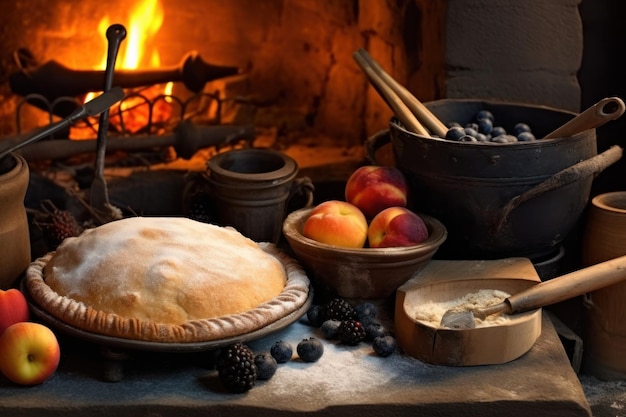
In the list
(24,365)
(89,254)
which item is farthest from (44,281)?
(24,365)

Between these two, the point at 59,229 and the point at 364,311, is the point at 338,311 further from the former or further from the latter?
the point at 59,229

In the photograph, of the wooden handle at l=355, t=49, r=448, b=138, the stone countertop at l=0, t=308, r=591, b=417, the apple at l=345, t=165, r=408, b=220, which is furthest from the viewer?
the wooden handle at l=355, t=49, r=448, b=138

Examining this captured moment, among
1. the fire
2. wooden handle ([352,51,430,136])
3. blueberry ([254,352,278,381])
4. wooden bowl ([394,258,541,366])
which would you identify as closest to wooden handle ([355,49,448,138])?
wooden handle ([352,51,430,136])

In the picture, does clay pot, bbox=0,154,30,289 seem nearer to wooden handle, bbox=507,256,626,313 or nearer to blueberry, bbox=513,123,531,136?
wooden handle, bbox=507,256,626,313

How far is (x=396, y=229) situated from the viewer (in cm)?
238

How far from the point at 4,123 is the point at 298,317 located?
2.06 metres

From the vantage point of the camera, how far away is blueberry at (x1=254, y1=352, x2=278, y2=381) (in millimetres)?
2090

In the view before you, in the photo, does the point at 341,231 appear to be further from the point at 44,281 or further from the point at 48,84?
the point at 48,84

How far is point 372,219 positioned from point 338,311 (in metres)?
0.33

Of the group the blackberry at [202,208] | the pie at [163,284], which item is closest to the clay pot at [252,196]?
the blackberry at [202,208]

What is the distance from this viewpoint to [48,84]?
11.8 ft

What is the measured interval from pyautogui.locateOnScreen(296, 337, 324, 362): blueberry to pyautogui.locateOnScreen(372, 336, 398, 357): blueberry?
127 millimetres

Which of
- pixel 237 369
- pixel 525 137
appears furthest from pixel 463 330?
pixel 525 137

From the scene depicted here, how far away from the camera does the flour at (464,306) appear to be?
2.23m
